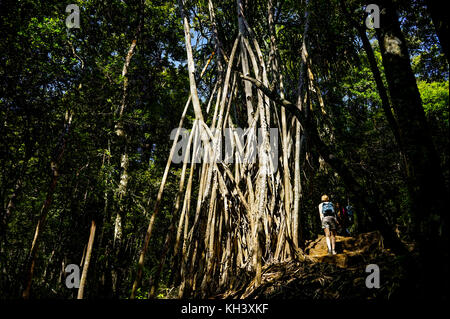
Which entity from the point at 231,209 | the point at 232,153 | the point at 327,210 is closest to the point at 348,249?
the point at 327,210

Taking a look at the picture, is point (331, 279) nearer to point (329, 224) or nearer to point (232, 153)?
point (329, 224)

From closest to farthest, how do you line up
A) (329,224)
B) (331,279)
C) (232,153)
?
(331,279), (329,224), (232,153)

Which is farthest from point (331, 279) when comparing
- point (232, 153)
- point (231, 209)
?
point (232, 153)

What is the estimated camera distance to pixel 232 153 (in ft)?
12.0

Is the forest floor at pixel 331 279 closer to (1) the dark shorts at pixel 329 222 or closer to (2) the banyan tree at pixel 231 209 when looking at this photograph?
(2) the banyan tree at pixel 231 209

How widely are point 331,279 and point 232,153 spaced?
6.76 feet

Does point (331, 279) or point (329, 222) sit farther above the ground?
point (329, 222)

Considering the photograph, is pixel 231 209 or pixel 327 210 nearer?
pixel 231 209

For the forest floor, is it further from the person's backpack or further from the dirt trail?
the person's backpack

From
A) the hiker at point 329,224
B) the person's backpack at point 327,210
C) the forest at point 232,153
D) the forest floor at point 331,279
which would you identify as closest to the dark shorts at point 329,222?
the hiker at point 329,224

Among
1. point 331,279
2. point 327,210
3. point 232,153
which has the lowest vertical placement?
point 331,279

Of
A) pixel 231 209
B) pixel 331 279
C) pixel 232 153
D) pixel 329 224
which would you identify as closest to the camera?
pixel 331 279

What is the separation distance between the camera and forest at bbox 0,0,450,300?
1541mm
